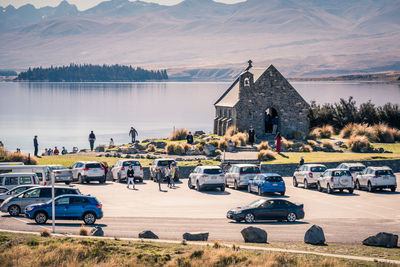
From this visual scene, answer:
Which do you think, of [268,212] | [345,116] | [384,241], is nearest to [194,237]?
[268,212]

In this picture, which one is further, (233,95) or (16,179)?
(233,95)

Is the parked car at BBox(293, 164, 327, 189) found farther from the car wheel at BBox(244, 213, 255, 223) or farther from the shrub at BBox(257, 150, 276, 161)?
the car wheel at BBox(244, 213, 255, 223)

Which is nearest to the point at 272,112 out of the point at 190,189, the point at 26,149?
the point at 190,189

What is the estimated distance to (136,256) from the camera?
20125 mm

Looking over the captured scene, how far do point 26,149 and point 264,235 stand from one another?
221 ft

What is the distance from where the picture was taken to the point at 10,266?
20047mm

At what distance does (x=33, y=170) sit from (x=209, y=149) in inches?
741

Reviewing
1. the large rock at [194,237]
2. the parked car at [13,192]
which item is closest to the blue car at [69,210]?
the parked car at [13,192]

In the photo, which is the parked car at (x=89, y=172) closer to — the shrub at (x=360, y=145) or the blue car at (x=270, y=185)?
the blue car at (x=270, y=185)

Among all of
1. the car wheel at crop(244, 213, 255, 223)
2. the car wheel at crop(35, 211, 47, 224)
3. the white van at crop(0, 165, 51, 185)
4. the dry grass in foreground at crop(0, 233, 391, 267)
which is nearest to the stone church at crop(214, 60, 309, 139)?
the white van at crop(0, 165, 51, 185)

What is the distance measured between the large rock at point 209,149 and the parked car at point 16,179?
2039 cm

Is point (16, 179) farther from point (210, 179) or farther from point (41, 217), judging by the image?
point (210, 179)

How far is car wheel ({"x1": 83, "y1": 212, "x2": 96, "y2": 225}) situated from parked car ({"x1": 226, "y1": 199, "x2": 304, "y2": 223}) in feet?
19.5

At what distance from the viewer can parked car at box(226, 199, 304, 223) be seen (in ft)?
89.6
